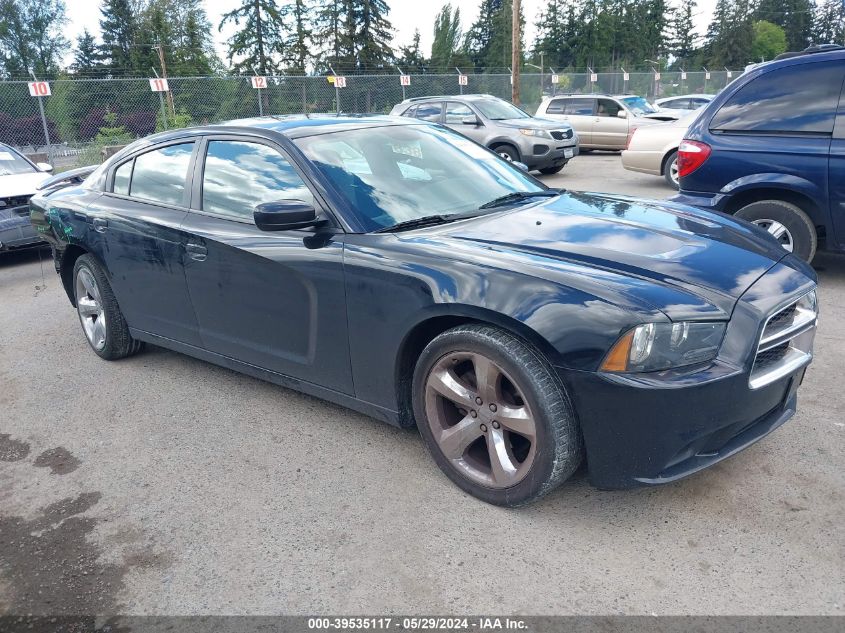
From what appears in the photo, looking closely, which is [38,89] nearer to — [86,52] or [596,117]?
[596,117]

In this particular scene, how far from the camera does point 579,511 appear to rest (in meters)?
2.98

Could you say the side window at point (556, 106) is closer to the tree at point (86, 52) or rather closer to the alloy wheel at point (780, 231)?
the alloy wheel at point (780, 231)

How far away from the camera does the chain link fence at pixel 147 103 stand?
677 inches

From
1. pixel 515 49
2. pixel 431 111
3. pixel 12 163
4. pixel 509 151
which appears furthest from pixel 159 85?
pixel 515 49

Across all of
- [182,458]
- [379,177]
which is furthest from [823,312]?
[182,458]

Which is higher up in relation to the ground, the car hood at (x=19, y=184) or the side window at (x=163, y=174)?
the side window at (x=163, y=174)

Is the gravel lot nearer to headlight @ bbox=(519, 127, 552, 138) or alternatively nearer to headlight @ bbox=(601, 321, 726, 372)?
headlight @ bbox=(601, 321, 726, 372)

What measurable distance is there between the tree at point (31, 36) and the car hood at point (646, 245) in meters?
68.0

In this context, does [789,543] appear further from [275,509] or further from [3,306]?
[3,306]

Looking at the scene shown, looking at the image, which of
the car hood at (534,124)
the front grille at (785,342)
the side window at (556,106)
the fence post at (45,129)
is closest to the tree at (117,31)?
the fence post at (45,129)

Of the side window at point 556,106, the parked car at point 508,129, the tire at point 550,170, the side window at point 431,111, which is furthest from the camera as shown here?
the side window at point 556,106

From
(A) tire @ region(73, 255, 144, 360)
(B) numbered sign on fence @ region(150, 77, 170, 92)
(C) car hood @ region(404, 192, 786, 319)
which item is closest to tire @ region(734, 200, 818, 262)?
(C) car hood @ region(404, 192, 786, 319)

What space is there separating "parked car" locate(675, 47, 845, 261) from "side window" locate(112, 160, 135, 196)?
14.5 ft

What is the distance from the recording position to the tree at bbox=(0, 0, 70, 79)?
198 ft
